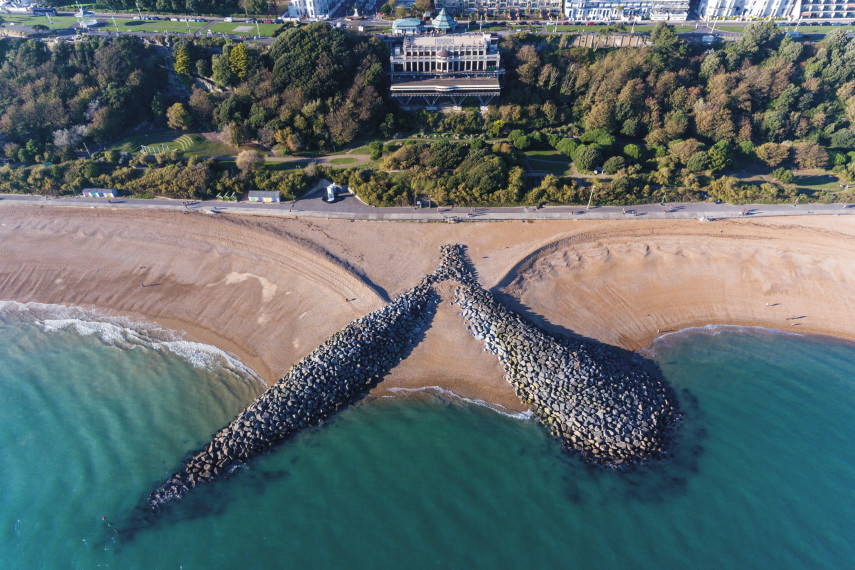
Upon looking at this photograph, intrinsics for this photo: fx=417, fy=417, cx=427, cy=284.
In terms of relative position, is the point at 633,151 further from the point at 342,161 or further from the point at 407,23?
the point at 407,23

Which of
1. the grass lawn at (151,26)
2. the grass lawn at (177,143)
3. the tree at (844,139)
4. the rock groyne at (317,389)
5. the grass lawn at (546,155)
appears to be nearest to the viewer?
the rock groyne at (317,389)

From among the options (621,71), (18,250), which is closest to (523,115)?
(621,71)

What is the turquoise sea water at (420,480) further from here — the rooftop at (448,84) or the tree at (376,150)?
the rooftop at (448,84)

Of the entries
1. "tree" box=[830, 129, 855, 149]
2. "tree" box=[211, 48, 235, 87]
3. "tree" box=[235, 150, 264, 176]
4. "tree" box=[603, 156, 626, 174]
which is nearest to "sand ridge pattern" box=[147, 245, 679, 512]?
"tree" box=[603, 156, 626, 174]

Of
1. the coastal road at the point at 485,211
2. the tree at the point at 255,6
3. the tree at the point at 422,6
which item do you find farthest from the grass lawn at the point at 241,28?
the coastal road at the point at 485,211

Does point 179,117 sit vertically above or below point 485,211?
above

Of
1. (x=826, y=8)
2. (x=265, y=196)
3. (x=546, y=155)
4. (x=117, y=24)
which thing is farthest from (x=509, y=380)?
(x=826, y=8)

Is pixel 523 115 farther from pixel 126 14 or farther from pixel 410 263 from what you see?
pixel 126 14
